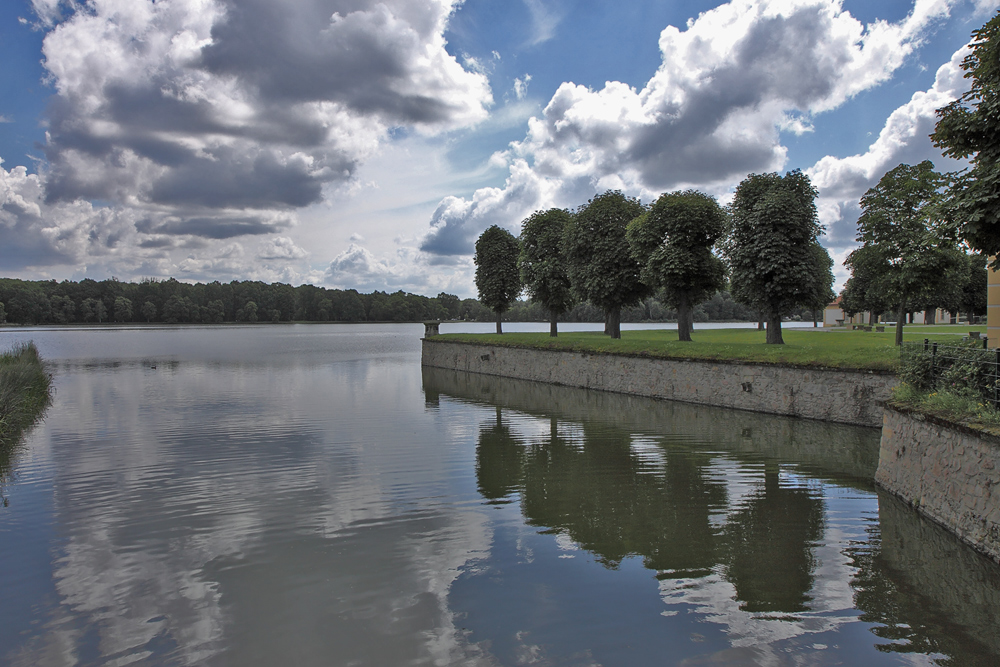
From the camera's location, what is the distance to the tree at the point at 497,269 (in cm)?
4191

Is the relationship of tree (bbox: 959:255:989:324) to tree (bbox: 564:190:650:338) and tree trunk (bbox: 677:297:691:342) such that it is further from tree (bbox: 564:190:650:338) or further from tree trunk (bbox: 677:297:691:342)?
tree trunk (bbox: 677:297:691:342)

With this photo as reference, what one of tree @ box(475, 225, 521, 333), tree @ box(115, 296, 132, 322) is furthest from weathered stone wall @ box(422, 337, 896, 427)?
tree @ box(115, 296, 132, 322)

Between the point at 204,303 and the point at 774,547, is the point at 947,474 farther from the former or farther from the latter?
the point at 204,303

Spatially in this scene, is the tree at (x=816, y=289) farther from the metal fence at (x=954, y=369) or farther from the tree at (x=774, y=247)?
the metal fence at (x=954, y=369)

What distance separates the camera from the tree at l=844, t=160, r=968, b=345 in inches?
734

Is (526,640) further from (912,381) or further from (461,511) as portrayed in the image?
(912,381)

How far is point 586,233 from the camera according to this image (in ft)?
105

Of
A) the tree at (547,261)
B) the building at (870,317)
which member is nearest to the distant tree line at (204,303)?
the building at (870,317)

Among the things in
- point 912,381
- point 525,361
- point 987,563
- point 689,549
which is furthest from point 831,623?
point 525,361

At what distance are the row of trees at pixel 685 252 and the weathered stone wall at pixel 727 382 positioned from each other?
17.8 feet

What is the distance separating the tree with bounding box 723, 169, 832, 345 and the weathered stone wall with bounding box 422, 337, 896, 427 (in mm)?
5723

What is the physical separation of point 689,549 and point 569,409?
39.8ft

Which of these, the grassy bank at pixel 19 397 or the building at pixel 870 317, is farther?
the building at pixel 870 317

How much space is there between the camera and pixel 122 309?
119 m
